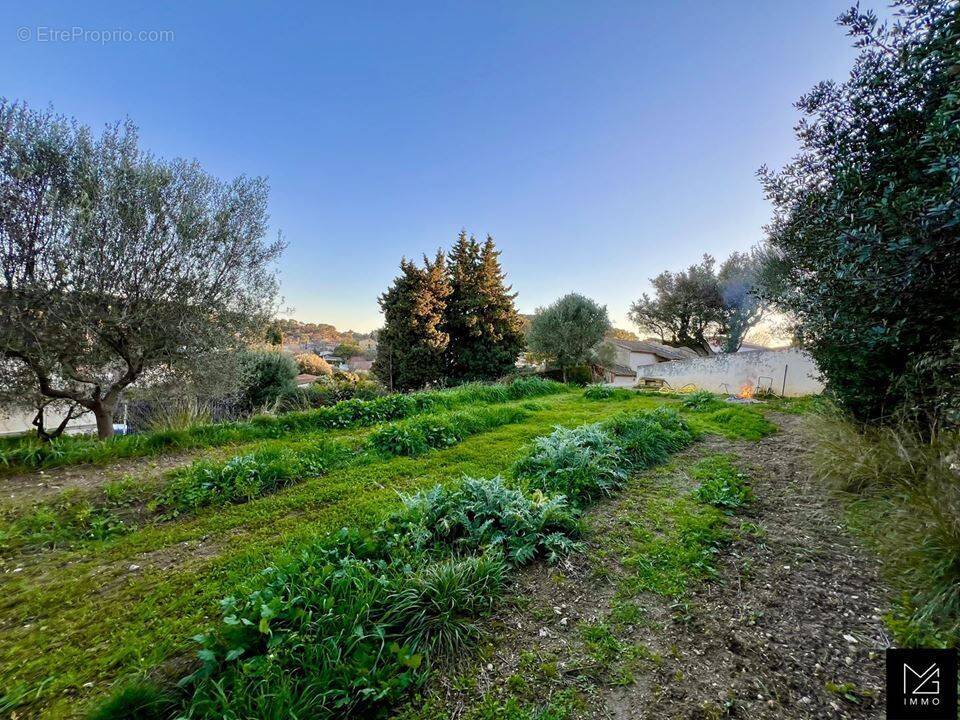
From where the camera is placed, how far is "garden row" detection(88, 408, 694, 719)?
5.00ft

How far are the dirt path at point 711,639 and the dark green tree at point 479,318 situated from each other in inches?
651

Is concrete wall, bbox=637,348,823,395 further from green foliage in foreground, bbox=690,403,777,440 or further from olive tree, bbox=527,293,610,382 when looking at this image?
green foliage in foreground, bbox=690,403,777,440

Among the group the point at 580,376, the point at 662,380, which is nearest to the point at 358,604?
the point at 580,376

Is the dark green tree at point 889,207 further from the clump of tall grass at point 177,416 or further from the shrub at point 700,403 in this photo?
the clump of tall grass at point 177,416

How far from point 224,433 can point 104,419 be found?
275 cm

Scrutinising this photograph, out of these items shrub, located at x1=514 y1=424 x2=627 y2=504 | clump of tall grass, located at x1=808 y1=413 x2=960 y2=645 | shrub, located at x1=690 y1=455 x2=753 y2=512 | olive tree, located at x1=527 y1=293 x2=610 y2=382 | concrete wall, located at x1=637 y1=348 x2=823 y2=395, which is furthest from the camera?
olive tree, located at x1=527 y1=293 x2=610 y2=382

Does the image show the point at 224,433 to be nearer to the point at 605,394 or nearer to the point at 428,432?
the point at 428,432

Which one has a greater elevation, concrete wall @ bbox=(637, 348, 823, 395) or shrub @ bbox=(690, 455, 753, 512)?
concrete wall @ bbox=(637, 348, 823, 395)

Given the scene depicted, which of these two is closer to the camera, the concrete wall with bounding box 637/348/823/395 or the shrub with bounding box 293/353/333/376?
the concrete wall with bounding box 637/348/823/395

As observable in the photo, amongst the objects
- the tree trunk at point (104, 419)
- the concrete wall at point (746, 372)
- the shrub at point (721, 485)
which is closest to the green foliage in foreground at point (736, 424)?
the shrub at point (721, 485)

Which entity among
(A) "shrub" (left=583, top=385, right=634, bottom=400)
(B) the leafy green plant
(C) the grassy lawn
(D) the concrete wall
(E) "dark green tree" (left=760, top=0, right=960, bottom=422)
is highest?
(E) "dark green tree" (left=760, top=0, right=960, bottom=422)

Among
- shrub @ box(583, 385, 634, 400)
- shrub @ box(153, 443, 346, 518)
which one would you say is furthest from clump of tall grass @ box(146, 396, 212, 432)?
shrub @ box(583, 385, 634, 400)

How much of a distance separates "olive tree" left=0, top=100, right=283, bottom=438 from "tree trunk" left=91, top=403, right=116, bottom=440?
0.02 m

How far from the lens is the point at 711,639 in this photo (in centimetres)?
198
